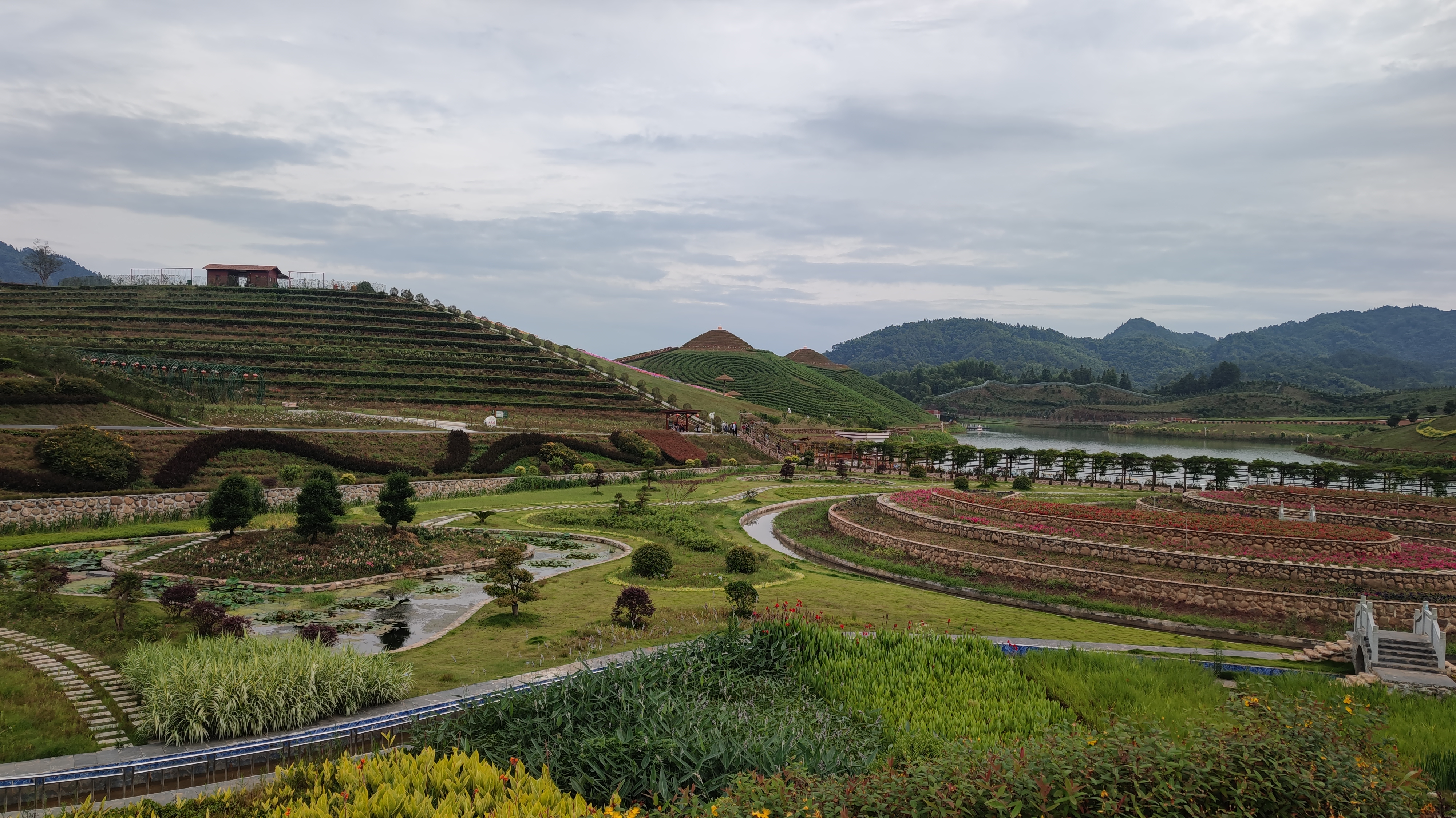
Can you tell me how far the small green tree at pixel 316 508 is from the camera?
18.2 m

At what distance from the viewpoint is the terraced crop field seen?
339 feet

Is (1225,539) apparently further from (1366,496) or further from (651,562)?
(651,562)

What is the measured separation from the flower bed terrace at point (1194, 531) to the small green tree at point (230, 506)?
21655 millimetres

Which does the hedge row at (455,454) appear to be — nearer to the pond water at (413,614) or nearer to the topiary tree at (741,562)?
the pond water at (413,614)

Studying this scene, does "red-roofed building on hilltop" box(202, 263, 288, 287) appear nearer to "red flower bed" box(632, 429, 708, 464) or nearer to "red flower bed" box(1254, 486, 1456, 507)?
"red flower bed" box(632, 429, 708, 464)

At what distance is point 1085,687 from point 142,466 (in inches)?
1225

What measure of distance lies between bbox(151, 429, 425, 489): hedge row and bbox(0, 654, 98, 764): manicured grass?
51.6 ft

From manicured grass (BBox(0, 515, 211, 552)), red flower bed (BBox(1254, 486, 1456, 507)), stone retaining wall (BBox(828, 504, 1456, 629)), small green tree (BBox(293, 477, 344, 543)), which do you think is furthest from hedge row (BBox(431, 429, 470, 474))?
red flower bed (BBox(1254, 486, 1456, 507))

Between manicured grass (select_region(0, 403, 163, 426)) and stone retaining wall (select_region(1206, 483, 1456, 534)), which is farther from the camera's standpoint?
manicured grass (select_region(0, 403, 163, 426))

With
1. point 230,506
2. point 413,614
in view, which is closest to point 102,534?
point 230,506

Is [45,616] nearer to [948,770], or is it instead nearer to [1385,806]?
[948,770]

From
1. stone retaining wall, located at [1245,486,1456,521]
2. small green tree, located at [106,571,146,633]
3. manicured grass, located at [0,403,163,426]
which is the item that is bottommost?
small green tree, located at [106,571,146,633]

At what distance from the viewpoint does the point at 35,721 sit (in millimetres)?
9078

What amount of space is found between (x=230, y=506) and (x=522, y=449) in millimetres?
22817
